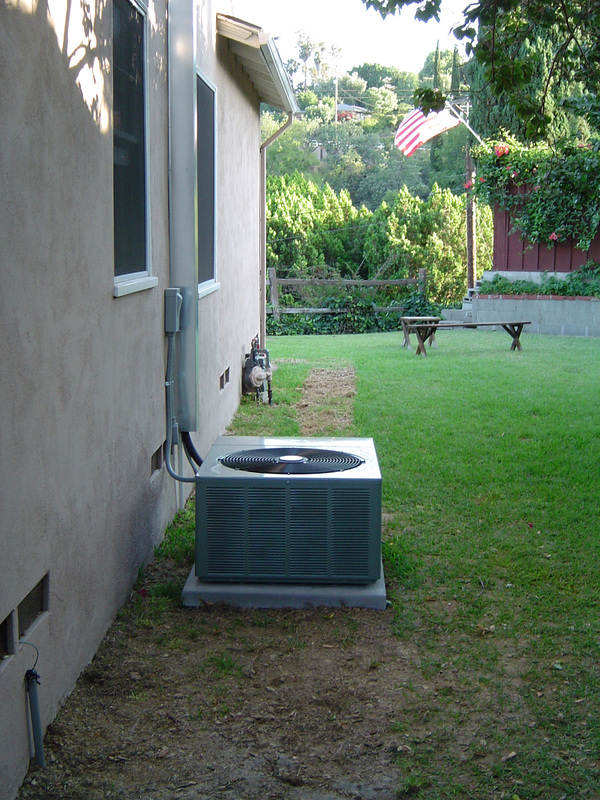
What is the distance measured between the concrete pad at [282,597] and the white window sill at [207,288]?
2.72m

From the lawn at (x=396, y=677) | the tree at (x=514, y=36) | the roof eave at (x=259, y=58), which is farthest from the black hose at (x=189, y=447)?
the roof eave at (x=259, y=58)

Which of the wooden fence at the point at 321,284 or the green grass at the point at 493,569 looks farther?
the wooden fence at the point at 321,284

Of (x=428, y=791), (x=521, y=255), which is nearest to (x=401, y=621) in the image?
(x=428, y=791)

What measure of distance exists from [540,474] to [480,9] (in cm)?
357

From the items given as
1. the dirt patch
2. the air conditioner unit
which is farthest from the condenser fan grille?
the dirt patch

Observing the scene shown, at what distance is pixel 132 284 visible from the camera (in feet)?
14.2

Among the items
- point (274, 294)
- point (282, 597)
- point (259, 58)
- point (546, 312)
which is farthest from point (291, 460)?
point (274, 294)

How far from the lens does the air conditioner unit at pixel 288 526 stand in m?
4.34

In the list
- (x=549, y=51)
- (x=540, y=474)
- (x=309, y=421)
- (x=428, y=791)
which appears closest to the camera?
(x=428, y=791)

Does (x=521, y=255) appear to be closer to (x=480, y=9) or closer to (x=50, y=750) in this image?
(x=480, y=9)

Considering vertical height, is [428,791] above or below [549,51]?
below

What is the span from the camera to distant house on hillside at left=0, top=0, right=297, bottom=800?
107 inches

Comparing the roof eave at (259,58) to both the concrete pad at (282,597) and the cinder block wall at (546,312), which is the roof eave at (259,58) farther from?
the cinder block wall at (546,312)

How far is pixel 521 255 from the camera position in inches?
786
